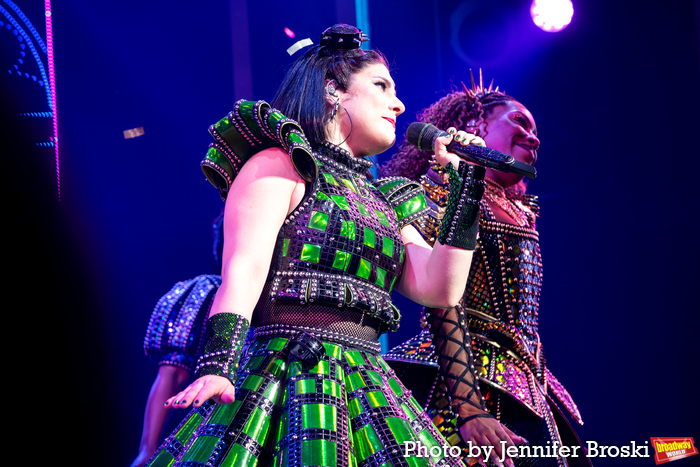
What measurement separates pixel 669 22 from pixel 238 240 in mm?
3182

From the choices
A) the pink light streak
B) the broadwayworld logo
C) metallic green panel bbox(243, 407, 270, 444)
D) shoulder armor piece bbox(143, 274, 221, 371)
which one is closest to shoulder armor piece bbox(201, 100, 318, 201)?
metallic green panel bbox(243, 407, 270, 444)

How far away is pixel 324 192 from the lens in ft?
5.39

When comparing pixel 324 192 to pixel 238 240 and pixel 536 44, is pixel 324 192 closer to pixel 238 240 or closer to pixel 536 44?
pixel 238 240

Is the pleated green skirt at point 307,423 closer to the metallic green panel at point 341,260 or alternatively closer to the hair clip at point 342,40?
the metallic green panel at point 341,260

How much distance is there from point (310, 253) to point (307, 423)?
42cm

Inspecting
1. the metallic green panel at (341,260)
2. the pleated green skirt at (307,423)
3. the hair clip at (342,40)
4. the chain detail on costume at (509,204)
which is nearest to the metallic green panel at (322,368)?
the pleated green skirt at (307,423)

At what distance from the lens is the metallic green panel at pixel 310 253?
154 centimetres

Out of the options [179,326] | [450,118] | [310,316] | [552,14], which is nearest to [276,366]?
[310,316]

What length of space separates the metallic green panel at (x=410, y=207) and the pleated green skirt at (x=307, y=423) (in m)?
0.54

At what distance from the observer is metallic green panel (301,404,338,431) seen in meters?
1.27

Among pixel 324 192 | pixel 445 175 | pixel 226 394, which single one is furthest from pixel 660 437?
pixel 226 394

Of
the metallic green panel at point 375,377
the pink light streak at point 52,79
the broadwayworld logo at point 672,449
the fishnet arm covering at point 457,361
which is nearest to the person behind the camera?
the metallic green panel at point 375,377

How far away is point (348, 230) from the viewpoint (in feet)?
5.20

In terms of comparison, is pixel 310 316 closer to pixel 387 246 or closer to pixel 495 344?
pixel 387 246
